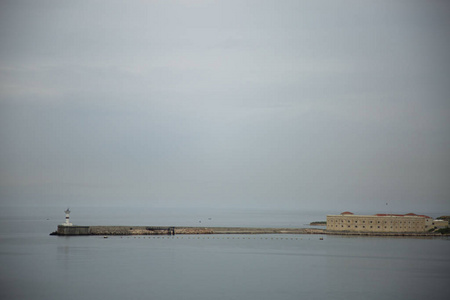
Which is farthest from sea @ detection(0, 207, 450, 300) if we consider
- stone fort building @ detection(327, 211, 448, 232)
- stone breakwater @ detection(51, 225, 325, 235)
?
stone fort building @ detection(327, 211, 448, 232)

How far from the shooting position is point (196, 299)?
4091cm

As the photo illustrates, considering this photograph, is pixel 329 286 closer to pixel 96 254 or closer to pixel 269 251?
pixel 269 251

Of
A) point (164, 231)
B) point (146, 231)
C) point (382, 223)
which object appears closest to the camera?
point (382, 223)

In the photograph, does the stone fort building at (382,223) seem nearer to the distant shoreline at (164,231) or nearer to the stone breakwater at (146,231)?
the distant shoreline at (164,231)

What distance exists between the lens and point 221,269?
2185 inches

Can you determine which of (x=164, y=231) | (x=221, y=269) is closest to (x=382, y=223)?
(x=164, y=231)

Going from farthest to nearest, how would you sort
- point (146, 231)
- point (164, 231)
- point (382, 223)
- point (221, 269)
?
1. point (164, 231)
2. point (146, 231)
3. point (382, 223)
4. point (221, 269)

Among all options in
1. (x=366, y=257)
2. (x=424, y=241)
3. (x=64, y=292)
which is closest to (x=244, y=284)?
(x=64, y=292)

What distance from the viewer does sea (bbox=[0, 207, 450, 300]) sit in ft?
143

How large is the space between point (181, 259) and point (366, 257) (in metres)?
22.3

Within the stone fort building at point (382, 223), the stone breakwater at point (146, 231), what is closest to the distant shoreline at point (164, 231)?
the stone breakwater at point (146, 231)

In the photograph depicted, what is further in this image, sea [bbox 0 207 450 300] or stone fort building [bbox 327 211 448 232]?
stone fort building [bbox 327 211 448 232]

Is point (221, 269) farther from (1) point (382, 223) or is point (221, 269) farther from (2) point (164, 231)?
(1) point (382, 223)

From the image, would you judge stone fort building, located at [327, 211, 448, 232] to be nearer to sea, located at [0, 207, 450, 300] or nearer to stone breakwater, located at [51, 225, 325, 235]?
stone breakwater, located at [51, 225, 325, 235]
